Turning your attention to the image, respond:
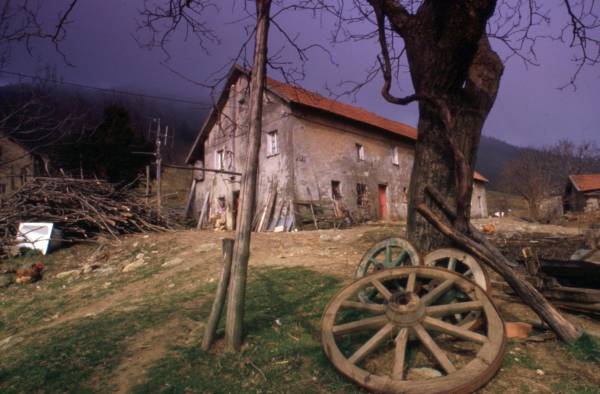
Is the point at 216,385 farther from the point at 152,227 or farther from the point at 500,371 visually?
the point at 152,227

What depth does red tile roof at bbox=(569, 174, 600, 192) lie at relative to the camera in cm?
3278

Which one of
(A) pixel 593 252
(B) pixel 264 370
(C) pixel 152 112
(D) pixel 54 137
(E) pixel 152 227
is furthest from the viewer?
(C) pixel 152 112

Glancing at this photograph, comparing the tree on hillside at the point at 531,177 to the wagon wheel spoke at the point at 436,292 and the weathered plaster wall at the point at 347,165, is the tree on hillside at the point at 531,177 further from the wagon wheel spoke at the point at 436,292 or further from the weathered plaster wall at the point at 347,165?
the wagon wheel spoke at the point at 436,292

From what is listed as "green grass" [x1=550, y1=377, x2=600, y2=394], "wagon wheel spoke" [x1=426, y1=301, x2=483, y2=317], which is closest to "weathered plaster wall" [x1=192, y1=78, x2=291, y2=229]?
"wagon wheel spoke" [x1=426, y1=301, x2=483, y2=317]

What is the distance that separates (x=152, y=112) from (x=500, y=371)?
22.3m

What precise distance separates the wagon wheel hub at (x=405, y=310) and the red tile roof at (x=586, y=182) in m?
39.6

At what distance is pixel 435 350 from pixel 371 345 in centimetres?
45

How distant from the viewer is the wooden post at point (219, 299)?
315 cm

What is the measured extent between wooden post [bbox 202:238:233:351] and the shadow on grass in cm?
12

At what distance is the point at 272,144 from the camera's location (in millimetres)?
15992

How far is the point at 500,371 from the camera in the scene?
252 cm

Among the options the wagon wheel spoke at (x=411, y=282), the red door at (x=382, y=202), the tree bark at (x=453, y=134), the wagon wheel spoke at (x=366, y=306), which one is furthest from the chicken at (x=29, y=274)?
the red door at (x=382, y=202)

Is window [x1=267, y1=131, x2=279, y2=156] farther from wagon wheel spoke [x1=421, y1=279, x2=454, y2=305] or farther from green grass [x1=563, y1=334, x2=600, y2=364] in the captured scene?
green grass [x1=563, y1=334, x2=600, y2=364]

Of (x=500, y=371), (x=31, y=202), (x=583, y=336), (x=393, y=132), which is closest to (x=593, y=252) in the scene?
A: (x=583, y=336)
